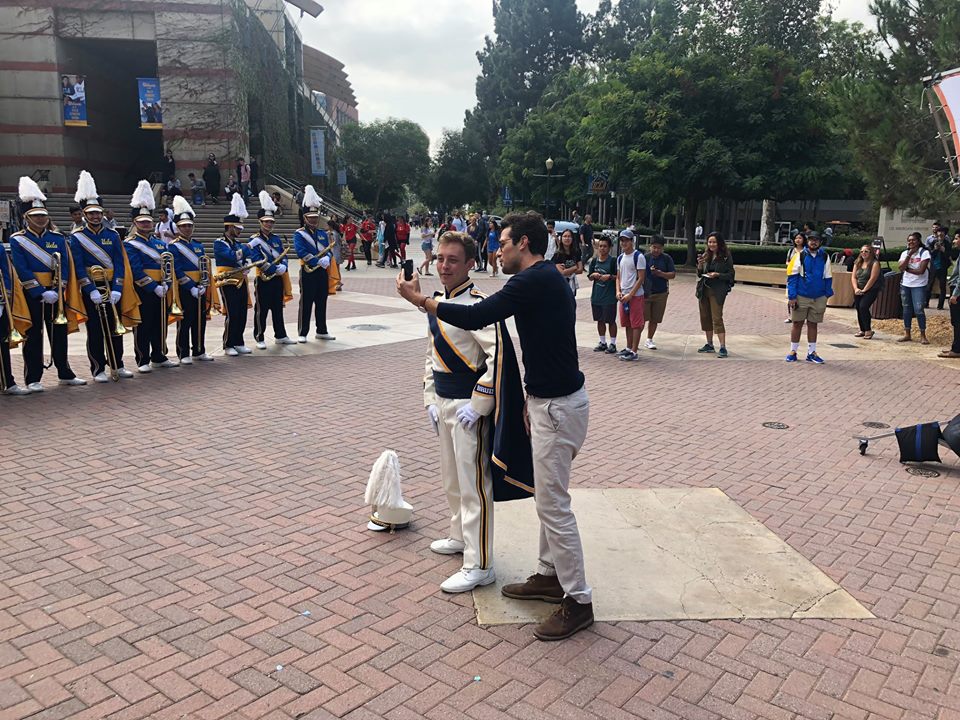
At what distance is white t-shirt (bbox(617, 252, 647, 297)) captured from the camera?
10.9 meters

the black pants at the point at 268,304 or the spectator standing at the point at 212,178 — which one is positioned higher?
the spectator standing at the point at 212,178

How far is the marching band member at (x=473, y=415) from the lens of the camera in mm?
3969

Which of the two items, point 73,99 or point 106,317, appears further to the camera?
point 73,99

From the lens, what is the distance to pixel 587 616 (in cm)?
381

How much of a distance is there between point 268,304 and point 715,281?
273 inches

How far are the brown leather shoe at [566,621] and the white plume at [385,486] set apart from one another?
1480 mm

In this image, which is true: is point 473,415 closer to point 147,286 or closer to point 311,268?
point 147,286

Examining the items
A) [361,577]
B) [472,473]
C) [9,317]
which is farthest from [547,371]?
[9,317]

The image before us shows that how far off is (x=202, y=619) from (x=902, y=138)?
45.0ft

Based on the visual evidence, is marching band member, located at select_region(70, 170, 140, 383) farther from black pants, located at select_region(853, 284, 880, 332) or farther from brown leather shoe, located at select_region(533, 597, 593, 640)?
black pants, located at select_region(853, 284, 880, 332)

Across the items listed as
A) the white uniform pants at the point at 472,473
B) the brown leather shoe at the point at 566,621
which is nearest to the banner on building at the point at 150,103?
the white uniform pants at the point at 472,473

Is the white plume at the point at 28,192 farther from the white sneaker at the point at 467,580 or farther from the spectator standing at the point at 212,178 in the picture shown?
the spectator standing at the point at 212,178

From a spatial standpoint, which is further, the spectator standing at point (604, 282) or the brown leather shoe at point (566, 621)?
the spectator standing at point (604, 282)

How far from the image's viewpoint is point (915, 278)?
1229 centimetres
